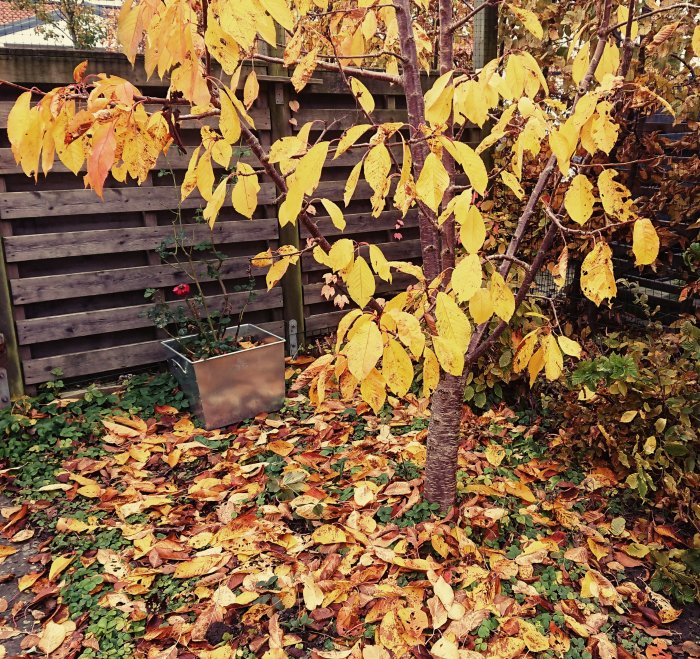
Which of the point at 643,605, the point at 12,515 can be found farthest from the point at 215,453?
the point at 643,605

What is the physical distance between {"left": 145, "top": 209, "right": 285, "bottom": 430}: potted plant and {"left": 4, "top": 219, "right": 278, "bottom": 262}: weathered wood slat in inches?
2.7

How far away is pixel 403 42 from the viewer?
1.97 metres

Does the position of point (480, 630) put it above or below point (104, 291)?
below

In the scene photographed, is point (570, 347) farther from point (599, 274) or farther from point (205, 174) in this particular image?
point (205, 174)

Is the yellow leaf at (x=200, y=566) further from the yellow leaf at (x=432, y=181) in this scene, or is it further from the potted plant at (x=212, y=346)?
the yellow leaf at (x=432, y=181)

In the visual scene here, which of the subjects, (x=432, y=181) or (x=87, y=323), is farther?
(x=87, y=323)

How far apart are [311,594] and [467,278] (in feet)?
4.44

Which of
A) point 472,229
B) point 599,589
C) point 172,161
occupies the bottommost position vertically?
point 599,589

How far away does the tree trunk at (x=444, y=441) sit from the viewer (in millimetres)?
2283

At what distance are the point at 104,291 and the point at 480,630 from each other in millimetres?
2875

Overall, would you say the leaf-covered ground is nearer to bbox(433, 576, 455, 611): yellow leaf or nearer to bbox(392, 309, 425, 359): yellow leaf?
bbox(433, 576, 455, 611): yellow leaf

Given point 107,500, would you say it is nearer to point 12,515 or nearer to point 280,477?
point 12,515

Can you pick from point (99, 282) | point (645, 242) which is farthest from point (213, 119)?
point (645, 242)

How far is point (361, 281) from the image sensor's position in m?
1.34
